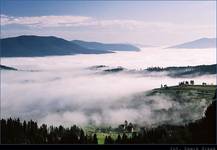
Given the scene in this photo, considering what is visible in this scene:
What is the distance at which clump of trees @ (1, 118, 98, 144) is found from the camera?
2595cm

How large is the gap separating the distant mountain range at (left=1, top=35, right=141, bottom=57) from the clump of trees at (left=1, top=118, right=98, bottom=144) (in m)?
4.17

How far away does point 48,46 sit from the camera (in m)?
30.4

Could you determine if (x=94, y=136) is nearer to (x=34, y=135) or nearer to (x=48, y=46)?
(x=34, y=135)

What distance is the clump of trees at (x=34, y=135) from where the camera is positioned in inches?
1022

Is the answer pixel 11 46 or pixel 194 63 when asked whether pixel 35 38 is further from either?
pixel 194 63

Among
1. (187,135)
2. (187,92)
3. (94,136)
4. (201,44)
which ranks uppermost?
(201,44)

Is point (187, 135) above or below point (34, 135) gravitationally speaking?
below

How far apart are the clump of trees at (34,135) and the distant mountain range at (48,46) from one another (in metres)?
4.17

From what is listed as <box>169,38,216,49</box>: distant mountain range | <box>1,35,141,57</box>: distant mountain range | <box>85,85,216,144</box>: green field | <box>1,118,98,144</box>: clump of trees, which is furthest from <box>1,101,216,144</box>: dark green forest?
<box>85,85,216,144</box>: green field

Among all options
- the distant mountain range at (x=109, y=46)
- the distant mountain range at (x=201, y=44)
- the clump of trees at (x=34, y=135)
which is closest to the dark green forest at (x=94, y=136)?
the clump of trees at (x=34, y=135)

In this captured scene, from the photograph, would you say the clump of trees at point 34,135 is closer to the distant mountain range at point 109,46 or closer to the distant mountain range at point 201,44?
the distant mountain range at point 109,46

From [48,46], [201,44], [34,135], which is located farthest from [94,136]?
[201,44]

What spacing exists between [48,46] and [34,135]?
17.1 feet

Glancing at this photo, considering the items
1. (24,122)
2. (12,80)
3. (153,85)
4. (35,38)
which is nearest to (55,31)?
(35,38)
